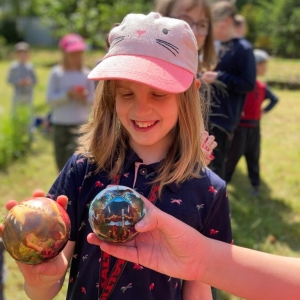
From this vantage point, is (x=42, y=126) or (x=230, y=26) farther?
(x=42, y=126)

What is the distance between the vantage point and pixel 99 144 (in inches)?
74.4

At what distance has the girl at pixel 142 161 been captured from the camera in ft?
5.50

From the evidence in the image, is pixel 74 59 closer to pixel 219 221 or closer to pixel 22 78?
pixel 22 78

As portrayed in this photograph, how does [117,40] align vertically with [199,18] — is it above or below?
above

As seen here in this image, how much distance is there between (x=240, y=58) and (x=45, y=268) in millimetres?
2937

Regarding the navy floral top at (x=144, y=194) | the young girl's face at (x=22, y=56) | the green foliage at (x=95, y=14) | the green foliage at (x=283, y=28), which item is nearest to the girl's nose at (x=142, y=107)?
the navy floral top at (x=144, y=194)

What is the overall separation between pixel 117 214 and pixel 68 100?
12.3 ft

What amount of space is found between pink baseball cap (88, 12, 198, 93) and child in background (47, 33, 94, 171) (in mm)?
3276

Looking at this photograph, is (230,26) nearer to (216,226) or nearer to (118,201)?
(216,226)

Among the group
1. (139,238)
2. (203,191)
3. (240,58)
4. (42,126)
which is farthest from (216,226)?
(42,126)

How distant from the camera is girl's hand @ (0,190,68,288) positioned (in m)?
1.58

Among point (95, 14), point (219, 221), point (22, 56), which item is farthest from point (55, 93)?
point (95, 14)

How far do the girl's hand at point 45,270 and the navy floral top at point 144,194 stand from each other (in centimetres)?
14

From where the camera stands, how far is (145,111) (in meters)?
1.70
